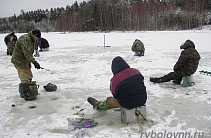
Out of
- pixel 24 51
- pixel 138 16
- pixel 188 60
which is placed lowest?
pixel 188 60

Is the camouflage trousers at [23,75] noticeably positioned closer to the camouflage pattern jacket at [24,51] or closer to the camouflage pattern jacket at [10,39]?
the camouflage pattern jacket at [24,51]

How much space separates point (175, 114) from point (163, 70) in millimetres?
4034

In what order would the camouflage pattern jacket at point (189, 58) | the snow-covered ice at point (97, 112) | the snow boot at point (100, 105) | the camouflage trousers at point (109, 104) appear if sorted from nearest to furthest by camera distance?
the snow-covered ice at point (97, 112) < the camouflage trousers at point (109, 104) < the snow boot at point (100, 105) < the camouflage pattern jacket at point (189, 58)

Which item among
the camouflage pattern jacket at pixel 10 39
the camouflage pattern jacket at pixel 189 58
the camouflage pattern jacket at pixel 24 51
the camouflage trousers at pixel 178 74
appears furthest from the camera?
the camouflage pattern jacket at pixel 10 39

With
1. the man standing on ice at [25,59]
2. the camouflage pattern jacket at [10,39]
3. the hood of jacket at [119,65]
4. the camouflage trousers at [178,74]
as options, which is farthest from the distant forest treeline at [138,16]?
the hood of jacket at [119,65]

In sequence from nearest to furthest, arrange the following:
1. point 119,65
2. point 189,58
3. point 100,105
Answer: point 119,65, point 100,105, point 189,58

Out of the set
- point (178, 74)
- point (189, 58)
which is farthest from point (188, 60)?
point (178, 74)

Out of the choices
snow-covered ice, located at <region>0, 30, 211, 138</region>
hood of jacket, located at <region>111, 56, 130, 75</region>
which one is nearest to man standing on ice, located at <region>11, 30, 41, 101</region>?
snow-covered ice, located at <region>0, 30, 211, 138</region>

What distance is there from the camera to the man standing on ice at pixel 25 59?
3.98 metres

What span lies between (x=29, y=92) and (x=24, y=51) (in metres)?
0.98

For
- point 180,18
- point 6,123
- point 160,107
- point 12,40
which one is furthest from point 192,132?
point 180,18

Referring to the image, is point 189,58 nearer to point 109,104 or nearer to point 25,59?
point 109,104

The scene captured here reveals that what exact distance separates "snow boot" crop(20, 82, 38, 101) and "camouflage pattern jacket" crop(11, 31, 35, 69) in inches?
18.0

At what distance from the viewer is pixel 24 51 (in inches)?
156
